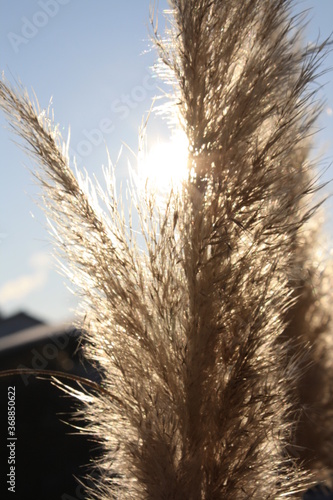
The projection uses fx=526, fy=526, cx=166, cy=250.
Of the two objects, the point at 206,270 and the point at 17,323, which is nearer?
the point at 206,270

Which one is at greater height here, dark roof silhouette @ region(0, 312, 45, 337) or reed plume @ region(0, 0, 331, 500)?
dark roof silhouette @ region(0, 312, 45, 337)

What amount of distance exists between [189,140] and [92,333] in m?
0.59

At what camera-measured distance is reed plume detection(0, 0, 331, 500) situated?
51.4 inches

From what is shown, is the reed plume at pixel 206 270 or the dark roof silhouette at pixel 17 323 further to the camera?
the dark roof silhouette at pixel 17 323

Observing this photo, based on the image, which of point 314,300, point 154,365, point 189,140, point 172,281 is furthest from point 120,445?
point 314,300

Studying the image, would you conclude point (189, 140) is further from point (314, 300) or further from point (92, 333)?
point (314, 300)

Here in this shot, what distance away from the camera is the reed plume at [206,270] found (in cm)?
131

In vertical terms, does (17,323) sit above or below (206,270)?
above

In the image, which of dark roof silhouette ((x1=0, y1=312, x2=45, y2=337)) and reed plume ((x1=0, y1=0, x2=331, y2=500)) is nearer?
reed plume ((x1=0, y1=0, x2=331, y2=500))

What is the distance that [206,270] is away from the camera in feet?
4.38

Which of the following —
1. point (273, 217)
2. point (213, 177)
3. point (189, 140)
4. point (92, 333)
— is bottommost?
point (92, 333)

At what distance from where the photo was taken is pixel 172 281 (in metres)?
1.33

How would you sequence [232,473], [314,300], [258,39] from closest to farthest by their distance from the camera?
[232,473], [258,39], [314,300]

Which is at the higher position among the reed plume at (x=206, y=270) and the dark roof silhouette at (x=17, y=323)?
the dark roof silhouette at (x=17, y=323)
